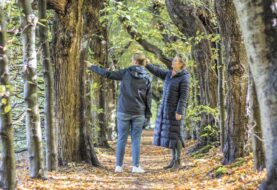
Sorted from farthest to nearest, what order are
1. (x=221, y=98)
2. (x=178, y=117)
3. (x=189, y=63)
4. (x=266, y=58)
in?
(x=189, y=63), (x=221, y=98), (x=178, y=117), (x=266, y=58)

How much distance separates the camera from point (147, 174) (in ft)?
27.8

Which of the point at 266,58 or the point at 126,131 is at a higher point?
the point at 266,58

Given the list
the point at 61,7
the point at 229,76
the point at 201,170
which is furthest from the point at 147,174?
the point at 61,7

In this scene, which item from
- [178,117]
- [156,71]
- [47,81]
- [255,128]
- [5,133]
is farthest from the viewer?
[156,71]

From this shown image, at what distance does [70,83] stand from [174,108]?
6.96 ft

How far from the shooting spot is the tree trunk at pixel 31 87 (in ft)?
19.7

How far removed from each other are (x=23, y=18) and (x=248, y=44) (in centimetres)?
336

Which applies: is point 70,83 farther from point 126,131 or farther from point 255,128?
point 255,128

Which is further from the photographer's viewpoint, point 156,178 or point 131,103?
point 131,103

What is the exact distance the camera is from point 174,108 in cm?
868

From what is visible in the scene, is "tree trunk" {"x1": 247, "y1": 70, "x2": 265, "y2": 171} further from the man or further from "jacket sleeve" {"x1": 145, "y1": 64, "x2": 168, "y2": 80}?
"jacket sleeve" {"x1": 145, "y1": 64, "x2": 168, "y2": 80}

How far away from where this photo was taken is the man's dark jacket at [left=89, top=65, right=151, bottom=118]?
859 cm

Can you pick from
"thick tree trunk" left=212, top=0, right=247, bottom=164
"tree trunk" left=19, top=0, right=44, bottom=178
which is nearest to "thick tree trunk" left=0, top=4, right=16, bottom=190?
"tree trunk" left=19, top=0, right=44, bottom=178

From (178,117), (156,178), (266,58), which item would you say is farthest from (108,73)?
(266,58)
